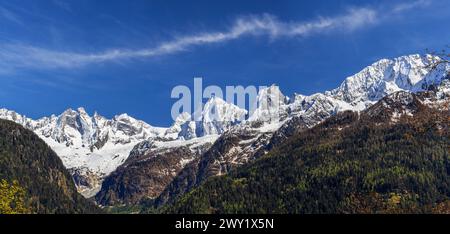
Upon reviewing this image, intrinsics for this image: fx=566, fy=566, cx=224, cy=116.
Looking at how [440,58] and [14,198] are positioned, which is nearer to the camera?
[440,58]

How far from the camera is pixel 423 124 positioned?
1318 inches
